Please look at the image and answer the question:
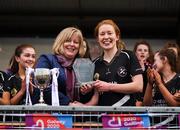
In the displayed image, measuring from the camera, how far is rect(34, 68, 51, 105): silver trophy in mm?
3252

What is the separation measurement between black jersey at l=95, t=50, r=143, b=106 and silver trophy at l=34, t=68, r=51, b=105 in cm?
44

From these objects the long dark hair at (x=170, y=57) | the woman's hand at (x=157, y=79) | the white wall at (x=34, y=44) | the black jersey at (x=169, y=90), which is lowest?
the black jersey at (x=169, y=90)

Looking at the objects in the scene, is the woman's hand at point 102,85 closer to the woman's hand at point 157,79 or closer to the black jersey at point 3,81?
the woman's hand at point 157,79

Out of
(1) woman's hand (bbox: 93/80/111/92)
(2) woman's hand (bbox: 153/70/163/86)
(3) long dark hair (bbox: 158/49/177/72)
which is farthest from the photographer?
(3) long dark hair (bbox: 158/49/177/72)

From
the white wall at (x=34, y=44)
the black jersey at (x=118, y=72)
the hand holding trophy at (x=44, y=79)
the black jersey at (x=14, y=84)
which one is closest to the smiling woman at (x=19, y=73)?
the black jersey at (x=14, y=84)

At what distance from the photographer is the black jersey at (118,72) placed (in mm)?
3514

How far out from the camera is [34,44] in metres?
8.66

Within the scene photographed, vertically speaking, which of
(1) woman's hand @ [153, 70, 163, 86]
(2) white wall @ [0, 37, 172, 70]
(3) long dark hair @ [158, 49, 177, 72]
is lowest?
(1) woman's hand @ [153, 70, 163, 86]

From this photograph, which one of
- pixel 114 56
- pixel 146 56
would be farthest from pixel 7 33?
pixel 114 56

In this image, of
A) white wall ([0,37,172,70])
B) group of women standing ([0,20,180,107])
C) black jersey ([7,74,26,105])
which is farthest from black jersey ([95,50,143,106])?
white wall ([0,37,172,70])

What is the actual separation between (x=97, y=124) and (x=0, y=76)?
1.35m

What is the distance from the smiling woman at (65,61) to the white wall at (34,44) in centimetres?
466

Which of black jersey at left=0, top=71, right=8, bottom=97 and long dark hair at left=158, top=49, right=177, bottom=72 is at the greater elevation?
long dark hair at left=158, top=49, right=177, bottom=72

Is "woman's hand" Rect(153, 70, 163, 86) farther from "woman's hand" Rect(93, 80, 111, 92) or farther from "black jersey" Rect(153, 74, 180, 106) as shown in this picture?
"woman's hand" Rect(93, 80, 111, 92)
